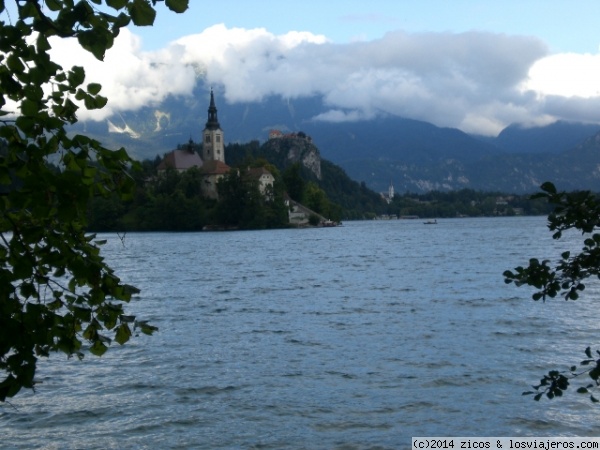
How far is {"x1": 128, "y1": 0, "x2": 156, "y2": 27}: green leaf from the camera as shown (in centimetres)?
363

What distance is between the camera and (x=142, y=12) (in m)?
3.63

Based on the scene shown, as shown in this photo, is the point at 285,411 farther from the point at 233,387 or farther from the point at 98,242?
the point at 98,242

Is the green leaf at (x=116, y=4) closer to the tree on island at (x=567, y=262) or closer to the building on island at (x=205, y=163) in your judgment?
the tree on island at (x=567, y=262)

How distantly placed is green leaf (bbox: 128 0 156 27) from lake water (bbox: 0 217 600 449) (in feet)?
32.3

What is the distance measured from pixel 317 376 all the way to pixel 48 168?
13.9 metres

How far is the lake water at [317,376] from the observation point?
13.2 metres

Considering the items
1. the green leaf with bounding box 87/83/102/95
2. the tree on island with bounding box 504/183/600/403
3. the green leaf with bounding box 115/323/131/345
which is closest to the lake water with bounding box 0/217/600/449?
the tree on island with bounding box 504/183/600/403

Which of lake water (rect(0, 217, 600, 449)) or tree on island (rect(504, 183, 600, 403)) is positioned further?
lake water (rect(0, 217, 600, 449))

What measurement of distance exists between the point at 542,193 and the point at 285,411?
31.8ft

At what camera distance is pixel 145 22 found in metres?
3.64

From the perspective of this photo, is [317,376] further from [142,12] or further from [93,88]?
[142,12]

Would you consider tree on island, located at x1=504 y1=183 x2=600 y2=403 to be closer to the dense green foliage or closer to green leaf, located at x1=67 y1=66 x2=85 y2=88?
green leaf, located at x1=67 y1=66 x2=85 y2=88

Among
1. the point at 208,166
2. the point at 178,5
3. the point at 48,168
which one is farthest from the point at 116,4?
the point at 208,166

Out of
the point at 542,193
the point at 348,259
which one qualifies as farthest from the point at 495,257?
the point at 542,193
